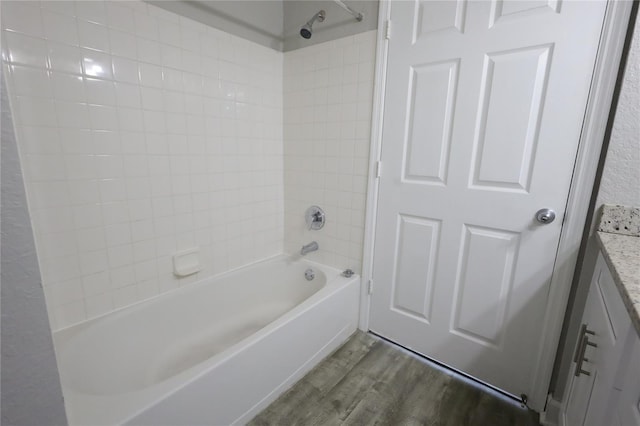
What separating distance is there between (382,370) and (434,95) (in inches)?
57.4

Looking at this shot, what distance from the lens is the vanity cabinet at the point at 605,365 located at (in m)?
0.59

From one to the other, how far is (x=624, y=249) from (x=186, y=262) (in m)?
1.86

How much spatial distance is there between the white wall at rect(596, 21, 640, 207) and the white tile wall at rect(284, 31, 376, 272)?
1.01 metres

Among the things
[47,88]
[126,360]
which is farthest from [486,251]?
[47,88]

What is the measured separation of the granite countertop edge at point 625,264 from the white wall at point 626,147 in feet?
0.48

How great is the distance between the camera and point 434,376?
150cm

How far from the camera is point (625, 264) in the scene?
0.77m

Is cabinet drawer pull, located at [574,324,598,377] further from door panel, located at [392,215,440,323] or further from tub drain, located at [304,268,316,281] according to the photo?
tub drain, located at [304,268,316,281]

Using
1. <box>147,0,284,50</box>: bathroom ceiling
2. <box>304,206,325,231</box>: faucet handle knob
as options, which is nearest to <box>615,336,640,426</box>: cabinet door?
<box>304,206,325,231</box>: faucet handle knob

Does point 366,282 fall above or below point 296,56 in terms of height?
below

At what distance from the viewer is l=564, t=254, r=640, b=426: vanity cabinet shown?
0.59 meters

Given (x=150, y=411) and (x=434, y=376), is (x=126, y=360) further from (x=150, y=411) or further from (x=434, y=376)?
(x=434, y=376)

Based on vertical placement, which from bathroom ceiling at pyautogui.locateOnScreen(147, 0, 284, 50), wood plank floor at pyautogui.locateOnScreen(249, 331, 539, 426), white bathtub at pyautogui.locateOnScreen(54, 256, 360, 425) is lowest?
wood plank floor at pyautogui.locateOnScreen(249, 331, 539, 426)

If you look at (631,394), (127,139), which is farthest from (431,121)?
(127,139)
